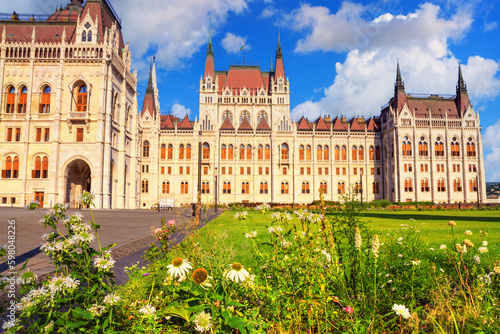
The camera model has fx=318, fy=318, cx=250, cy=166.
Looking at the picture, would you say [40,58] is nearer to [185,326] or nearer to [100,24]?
[100,24]

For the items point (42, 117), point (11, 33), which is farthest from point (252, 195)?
point (11, 33)

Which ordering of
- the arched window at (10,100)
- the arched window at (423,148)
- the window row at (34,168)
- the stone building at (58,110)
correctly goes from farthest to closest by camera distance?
1. the arched window at (423,148)
2. the arched window at (10,100)
3. the window row at (34,168)
4. the stone building at (58,110)

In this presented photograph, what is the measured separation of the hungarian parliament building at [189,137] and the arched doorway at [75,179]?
0.15 m

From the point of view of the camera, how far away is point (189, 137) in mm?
52344

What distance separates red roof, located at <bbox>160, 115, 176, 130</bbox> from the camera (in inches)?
2123

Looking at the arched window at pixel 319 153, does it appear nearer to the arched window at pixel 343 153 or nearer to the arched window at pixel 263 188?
the arched window at pixel 343 153

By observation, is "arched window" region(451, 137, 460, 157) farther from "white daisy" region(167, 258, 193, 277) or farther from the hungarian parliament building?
"white daisy" region(167, 258, 193, 277)

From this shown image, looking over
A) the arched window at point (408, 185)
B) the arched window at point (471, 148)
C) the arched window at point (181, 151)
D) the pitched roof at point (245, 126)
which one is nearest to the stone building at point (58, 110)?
the arched window at point (181, 151)

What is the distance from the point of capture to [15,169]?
1312 inches

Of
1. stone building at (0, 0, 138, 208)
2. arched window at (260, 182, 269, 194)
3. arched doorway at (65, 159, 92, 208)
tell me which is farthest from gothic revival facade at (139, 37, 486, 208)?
stone building at (0, 0, 138, 208)

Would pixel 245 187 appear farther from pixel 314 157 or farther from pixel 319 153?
pixel 319 153

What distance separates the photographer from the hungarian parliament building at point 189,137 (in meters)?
33.5

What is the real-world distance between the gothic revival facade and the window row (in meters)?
18.0

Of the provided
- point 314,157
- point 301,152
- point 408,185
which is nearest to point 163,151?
point 301,152
